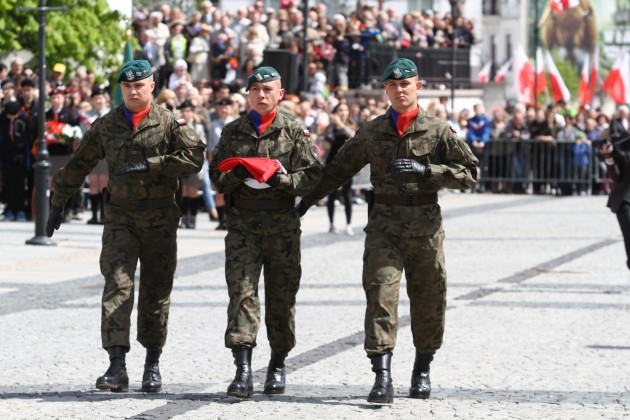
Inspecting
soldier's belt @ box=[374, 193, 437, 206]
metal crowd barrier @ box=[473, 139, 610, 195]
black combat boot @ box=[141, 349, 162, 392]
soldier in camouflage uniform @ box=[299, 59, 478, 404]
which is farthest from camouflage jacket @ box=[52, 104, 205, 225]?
metal crowd barrier @ box=[473, 139, 610, 195]

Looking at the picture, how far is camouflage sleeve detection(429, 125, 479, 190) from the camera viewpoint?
923 cm

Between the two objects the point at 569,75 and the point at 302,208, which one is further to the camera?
the point at 569,75

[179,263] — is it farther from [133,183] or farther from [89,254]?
[133,183]

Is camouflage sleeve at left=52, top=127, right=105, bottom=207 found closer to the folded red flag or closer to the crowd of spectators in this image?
the folded red flag

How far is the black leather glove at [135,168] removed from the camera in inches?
371

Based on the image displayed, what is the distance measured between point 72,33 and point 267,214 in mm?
20303

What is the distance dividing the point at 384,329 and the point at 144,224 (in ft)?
4.74

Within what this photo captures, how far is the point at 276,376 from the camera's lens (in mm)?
9438

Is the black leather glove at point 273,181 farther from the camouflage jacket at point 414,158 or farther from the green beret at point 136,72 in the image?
the green beret at point 136,72

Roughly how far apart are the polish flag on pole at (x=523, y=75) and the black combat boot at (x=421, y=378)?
33.8 metres

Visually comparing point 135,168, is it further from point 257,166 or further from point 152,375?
point 152,375

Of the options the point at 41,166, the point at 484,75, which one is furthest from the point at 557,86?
the point at 484,75

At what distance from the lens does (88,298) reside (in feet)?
47.8

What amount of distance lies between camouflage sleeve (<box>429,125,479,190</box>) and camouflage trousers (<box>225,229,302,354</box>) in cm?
89
